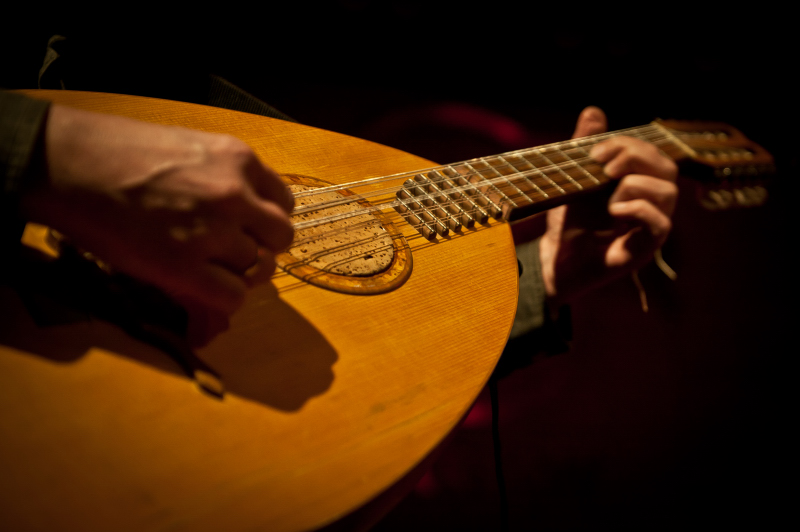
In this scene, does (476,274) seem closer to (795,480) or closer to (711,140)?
(711,140)

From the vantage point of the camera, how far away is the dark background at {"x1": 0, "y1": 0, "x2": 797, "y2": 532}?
1.44m

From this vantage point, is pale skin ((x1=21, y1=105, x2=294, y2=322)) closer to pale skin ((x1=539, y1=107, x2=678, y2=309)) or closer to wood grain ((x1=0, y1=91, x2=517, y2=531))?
wood grain ((x1=0, y1=91, x2=517, y2=531))

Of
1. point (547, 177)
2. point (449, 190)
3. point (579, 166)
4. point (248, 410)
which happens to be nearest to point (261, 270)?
point (248, 410)

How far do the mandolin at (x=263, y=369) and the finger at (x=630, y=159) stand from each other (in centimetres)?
31

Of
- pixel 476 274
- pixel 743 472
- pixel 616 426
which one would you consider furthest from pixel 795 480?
pixel 476 274

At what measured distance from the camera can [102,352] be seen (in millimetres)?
458

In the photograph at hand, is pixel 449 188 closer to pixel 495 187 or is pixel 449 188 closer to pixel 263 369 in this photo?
pixel 495 187

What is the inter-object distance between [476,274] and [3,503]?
0.60 m

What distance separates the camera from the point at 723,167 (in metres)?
1.09

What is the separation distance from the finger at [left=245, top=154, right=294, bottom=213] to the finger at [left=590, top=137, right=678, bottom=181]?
725 mm

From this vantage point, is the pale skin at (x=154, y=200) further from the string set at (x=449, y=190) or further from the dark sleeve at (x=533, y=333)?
the dark sleeve at (x=533, y=333)

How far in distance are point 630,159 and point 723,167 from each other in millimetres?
351

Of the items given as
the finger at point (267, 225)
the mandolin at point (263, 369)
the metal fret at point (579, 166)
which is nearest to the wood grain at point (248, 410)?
the mandolin at point (263, 369)

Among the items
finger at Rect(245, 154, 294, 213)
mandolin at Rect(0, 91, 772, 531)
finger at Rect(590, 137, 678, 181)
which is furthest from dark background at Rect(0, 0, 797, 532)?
finger at Rect(245, 154, 294, 213)
